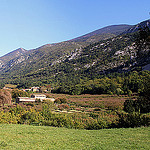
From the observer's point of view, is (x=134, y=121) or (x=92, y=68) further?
(x=92, y=68)

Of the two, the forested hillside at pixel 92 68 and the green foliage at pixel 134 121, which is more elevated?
the forested hillside at pixel 92 68

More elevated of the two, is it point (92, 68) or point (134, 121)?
point (92, 68)

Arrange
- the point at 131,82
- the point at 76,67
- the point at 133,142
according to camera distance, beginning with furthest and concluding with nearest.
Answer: the point at 76,67 → the point at 131,82 → the point at 133,142

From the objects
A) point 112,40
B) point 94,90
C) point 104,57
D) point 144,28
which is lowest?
point 94,90

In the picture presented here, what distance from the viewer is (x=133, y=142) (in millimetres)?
7285

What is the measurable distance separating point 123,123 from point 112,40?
511ft

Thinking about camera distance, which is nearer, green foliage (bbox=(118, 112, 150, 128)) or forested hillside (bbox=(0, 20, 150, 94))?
green foliage (bbox=(118, 112, 150, 128))

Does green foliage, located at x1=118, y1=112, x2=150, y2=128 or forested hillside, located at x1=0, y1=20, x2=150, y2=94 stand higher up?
forested hillside, located at x1=0, y1=20, x2=150, y2=94

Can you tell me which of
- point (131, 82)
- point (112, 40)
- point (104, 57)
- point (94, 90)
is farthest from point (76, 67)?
point (131, 82)

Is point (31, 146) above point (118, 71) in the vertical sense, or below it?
below

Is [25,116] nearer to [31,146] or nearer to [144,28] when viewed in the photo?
[31,146]

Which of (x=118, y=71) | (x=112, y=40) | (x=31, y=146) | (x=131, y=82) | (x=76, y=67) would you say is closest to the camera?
(x=31, y=146)

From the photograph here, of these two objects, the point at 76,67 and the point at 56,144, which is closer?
the point at 56,144

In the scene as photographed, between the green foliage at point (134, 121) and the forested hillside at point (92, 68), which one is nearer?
the green foliage at point (134, 121)
